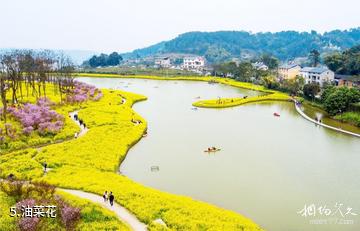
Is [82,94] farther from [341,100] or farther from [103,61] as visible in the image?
[103,61]

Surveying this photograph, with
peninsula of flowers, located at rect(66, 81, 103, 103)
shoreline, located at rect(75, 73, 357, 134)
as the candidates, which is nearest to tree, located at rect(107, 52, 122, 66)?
shoreline, located at rect(75, 73, 357, 134)

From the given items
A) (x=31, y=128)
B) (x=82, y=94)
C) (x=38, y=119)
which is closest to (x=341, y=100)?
(x=38, y=119)

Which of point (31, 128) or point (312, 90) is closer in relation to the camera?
point (31, 128)

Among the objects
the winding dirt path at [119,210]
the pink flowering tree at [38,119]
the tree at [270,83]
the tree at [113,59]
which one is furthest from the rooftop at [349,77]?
the tree at [113,59]

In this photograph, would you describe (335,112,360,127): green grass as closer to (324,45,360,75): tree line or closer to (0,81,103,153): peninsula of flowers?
(324,45,360,75): tree line

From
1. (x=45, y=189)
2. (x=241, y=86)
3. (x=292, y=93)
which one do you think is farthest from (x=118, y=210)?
(x=241, y=86)

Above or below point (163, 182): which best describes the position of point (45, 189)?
above

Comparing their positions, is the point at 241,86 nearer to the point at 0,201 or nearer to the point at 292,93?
the point at 292,93

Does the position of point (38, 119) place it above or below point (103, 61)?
below
